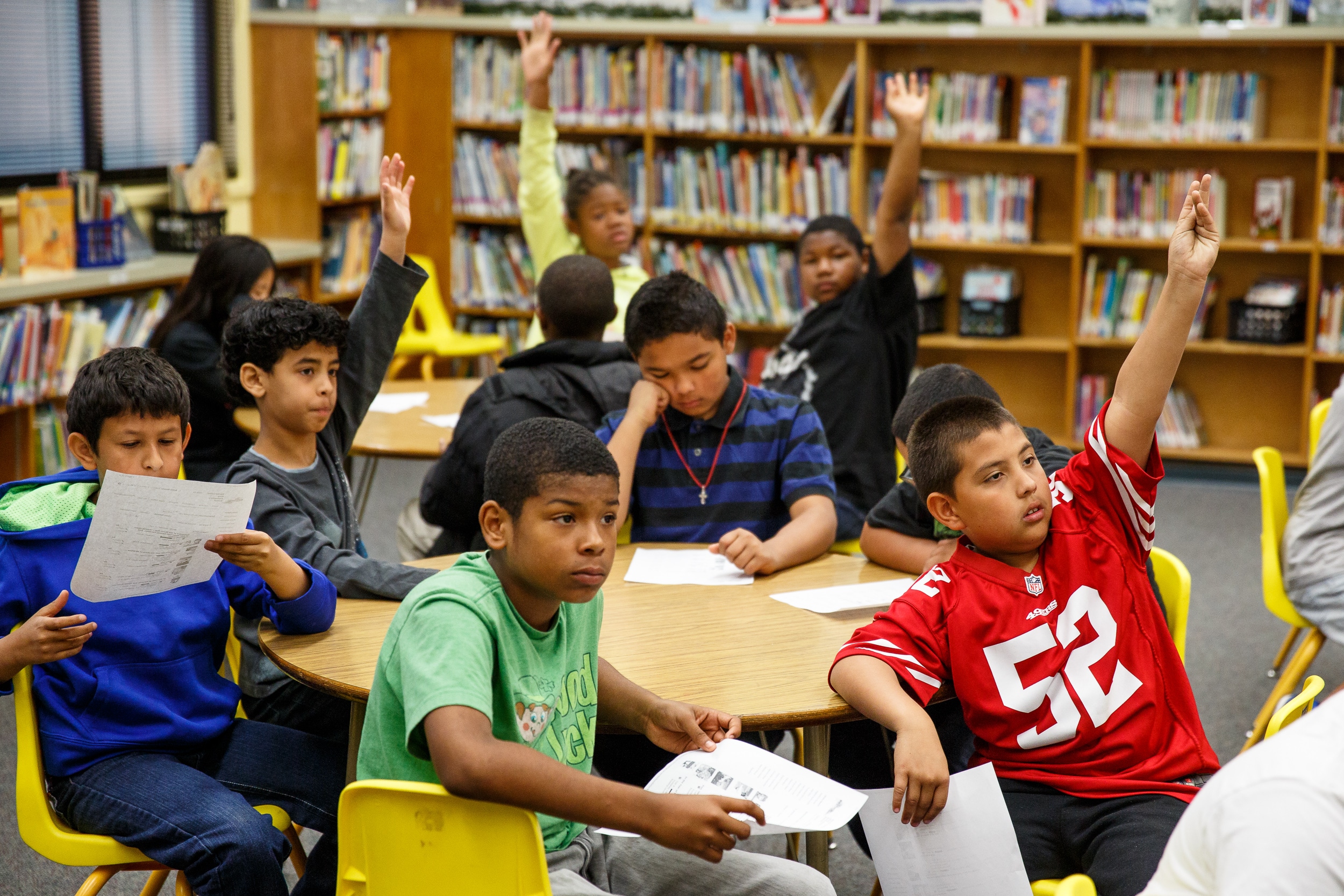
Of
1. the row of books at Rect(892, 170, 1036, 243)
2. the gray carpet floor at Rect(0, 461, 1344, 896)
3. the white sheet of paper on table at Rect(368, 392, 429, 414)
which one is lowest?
the gray carpet floor at Rect(0, 461, 1344, 896)

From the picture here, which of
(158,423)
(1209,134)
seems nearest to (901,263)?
(158,423)

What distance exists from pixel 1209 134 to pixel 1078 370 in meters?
1.16

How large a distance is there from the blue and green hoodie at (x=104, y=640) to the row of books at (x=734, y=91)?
4255 millimetres

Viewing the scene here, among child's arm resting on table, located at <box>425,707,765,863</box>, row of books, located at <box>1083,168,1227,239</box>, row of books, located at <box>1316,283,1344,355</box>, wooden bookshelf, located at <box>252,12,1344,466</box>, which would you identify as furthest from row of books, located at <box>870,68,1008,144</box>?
child's arm resting on table, located at <box>425,707,765,863</box>

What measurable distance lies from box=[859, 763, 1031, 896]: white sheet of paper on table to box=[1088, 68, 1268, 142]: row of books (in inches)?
177

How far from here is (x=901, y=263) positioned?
3.34 m

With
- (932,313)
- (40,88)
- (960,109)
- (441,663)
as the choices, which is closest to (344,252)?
(40,88)

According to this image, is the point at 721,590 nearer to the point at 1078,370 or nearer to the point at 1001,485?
the point at 1001,485

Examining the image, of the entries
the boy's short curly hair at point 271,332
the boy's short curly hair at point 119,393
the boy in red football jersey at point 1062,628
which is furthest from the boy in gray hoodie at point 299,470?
the boy in red football jersey at point 1062,628

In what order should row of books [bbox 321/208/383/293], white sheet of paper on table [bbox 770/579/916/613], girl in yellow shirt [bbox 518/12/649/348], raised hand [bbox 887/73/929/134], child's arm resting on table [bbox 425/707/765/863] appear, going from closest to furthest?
child's arm resting on table [bbox 425/707/765/863], white sheet of paper on table [bbox 770/579/916/613], raised hand [bbox 887/73/929/134], girl in yellow shirt [bbox 518/12/649/348], row of books [bbox 321/208/383/293]

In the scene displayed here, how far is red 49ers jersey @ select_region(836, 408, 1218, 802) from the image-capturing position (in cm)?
165

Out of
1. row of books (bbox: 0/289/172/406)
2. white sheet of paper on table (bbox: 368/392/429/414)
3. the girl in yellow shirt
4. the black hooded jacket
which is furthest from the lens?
row of books (bbox: 0/289/172/406)

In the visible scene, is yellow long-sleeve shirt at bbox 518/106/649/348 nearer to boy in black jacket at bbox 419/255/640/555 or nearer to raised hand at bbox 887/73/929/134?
raised hand at bbox 887/73/929/134

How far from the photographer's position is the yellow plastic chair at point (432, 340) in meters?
5.63
